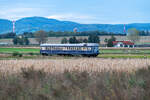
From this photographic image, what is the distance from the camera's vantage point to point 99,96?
10.0m

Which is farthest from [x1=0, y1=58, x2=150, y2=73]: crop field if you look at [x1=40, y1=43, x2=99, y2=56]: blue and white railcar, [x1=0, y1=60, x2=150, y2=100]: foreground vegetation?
[x1=40, y1=43, x2=99, y2=56]: blue and white railcar

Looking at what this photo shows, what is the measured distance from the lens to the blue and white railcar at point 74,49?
178ft

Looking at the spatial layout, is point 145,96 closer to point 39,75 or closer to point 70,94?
point 70,94

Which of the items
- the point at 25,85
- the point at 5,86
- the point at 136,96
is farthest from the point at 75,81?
the point at 136,96

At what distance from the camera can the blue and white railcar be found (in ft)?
178

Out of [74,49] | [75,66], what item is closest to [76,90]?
[75,66]

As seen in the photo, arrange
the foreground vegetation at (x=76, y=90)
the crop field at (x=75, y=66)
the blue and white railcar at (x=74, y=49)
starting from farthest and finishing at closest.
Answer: the blue and white railcar at (x=74, y=49)
the crop field at (x=75, y=66)
the foreground vegetation at (x=76, y=90)

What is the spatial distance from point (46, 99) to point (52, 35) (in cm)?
18513

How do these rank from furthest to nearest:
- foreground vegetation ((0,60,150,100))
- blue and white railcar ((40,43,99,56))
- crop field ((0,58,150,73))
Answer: blue and white railcar ((40,43,99,56)) → crop field ((0,58,150,73)) → foreground vegetation ((0,60,150,100))

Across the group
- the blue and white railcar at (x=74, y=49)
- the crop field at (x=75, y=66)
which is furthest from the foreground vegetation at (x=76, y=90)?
the blue and white railcar at (x=74, y=49)

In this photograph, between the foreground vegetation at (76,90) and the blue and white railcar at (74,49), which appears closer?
the foreground vegetation at (76,90)

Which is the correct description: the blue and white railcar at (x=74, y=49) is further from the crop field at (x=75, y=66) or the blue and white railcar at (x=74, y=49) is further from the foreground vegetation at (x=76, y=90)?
the foreground vegetation at (x=76, y=90)

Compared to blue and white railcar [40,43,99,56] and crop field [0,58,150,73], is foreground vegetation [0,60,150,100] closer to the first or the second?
crop field [0,58,150,73]

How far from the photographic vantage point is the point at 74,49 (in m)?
55.2
